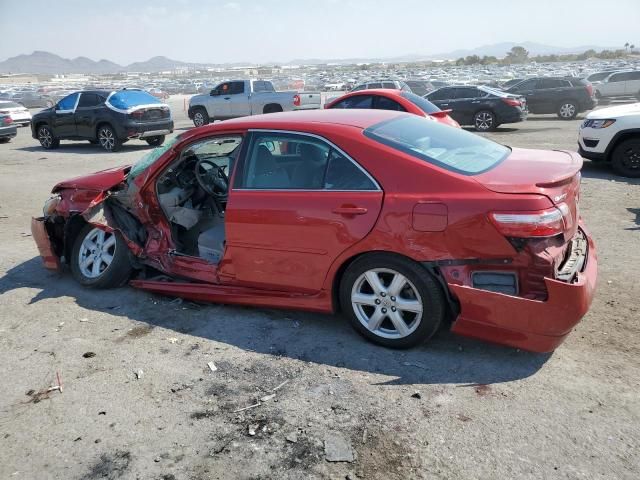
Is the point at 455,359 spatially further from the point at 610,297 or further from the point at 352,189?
the point at 610,297

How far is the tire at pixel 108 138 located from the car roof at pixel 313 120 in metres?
12.1

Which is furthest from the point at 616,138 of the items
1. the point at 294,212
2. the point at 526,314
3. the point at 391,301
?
the point at 294,212

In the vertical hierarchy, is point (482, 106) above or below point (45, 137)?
above

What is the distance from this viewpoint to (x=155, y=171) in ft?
15.8

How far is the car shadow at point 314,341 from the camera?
11.6ft

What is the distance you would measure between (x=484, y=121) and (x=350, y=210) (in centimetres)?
1508

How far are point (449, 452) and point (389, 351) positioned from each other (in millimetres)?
1081

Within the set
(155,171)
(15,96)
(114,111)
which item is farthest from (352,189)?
(15,96)

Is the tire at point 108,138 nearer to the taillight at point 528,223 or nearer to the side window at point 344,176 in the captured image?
the side window at point 344,176

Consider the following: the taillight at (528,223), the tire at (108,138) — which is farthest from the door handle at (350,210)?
the tire at (108,138)

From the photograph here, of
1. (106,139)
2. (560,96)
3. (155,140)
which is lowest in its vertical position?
(155,140)

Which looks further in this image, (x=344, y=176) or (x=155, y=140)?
(x=155, y=140)

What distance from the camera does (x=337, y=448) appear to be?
112 inches

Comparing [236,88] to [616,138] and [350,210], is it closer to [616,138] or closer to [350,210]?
[616,138]
